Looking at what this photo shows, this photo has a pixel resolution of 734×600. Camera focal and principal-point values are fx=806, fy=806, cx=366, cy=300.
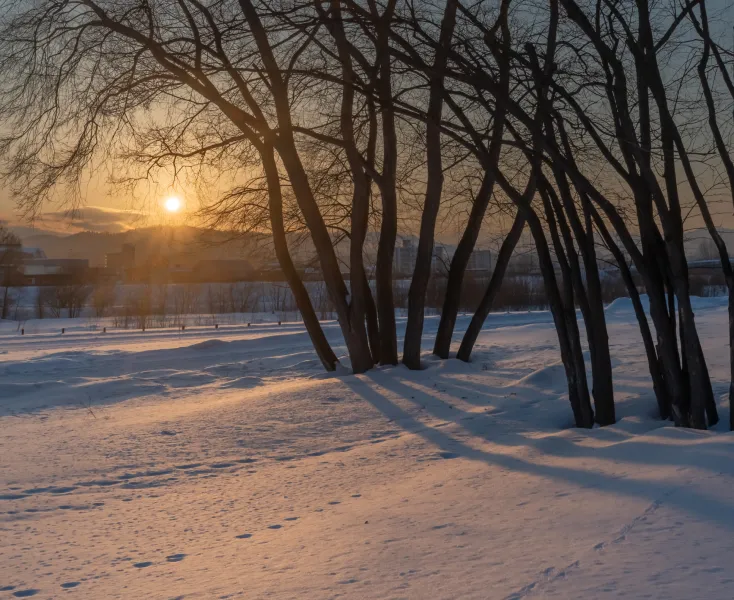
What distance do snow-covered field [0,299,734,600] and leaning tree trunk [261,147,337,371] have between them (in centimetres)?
183

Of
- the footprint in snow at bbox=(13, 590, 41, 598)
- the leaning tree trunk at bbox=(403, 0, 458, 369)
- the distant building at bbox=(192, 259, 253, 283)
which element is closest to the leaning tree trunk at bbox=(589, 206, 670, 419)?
the leaning tree trunk at bbox=(403, 0, 458, 369)

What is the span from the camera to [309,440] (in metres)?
6.63

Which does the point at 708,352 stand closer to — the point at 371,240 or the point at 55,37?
the point at 371,240

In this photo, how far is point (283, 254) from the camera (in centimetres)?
1086

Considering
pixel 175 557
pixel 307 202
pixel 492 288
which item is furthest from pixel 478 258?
pixel 175 557

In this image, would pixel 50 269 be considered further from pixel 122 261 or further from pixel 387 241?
pixel 387 241

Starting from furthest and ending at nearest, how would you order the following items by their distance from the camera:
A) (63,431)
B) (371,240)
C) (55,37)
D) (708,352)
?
1. (371,240)
2. (708,352)
3. (55,37)
4. (63,431)

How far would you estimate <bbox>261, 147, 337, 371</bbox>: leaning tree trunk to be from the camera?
10.4 meters

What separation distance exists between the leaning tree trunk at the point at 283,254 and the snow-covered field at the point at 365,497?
183cm

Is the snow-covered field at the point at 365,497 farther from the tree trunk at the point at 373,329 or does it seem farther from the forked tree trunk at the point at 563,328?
the tree trunk at the point at 373,329

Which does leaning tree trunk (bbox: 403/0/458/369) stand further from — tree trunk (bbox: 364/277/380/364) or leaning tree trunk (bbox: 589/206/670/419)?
leaning tree trunk (bbox: 589/206/670/419)

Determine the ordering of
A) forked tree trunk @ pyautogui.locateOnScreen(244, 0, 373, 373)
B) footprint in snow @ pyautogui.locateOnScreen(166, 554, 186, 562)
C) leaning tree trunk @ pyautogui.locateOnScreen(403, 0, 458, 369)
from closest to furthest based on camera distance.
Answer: footprint in snow @ pyautogui.locateOnScreen(166, 554, 186, 562) < forked tree trunk @ pyautogui.locateOnScreen(244, 0, 373, 373) < leaning tree trunk @ pyautogui.locateOnScreen(403, 0, 458, 369)

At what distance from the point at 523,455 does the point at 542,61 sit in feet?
14.9

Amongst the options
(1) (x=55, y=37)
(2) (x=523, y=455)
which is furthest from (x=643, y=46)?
(1) (x=55, y=37)
